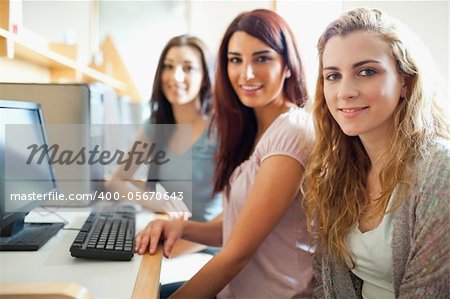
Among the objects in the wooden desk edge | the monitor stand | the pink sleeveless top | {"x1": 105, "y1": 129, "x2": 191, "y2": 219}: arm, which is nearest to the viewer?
the wooden desk edge

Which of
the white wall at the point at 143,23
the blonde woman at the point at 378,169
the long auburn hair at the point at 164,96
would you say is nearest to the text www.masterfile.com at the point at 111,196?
the long auburn hair at the point at 164,96

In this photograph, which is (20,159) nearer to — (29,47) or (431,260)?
(29,47)

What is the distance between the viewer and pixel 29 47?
135cm

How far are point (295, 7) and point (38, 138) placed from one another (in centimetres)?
109

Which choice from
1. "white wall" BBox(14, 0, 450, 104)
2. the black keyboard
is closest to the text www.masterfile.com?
the black keyboard

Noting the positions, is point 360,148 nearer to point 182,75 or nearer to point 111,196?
point 111,196

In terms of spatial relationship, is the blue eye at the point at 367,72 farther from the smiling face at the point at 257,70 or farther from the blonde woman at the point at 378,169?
the smiling face at the point at 257,70

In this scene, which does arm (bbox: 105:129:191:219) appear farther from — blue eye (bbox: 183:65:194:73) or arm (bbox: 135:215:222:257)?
blue eye (bbox: 183:65:194:73)

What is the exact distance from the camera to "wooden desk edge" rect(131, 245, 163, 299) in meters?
0.76

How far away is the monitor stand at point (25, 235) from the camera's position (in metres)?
0.98

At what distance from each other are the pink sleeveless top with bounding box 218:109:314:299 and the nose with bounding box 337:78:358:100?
198mm

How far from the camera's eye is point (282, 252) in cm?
113

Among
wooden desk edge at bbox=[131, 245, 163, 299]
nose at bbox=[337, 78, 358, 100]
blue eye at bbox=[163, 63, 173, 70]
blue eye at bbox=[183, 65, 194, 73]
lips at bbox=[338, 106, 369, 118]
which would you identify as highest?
blue eye at bbox=[163, 63, 173, 70]

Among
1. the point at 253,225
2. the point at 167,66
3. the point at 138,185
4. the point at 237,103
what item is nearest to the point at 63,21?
the point at 167,66
